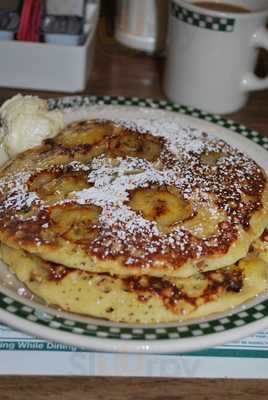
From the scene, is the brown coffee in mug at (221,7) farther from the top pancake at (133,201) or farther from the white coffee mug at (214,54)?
the top pancake at (133,201)

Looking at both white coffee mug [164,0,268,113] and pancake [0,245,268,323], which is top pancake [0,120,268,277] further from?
white coffee mug [164,0,268,113]

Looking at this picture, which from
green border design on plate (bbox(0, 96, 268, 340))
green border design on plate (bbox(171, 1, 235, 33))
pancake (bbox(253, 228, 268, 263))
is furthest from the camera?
green border design on plate (bbox(171, 1, 235, 33))

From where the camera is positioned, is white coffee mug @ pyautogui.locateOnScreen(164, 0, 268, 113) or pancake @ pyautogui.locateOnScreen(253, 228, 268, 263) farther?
white coffee mug @ pyautogui.locateOnScreen(164, 0, 268, 113)

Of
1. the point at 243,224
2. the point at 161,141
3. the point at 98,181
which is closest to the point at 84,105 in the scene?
the point at 161,141

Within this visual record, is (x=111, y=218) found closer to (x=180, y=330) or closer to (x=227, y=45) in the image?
(x=180, y=330)

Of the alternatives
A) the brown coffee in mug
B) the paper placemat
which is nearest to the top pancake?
the paper placemat

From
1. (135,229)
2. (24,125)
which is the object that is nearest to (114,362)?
(135,229)

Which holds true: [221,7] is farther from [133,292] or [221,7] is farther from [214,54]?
[133,292]
